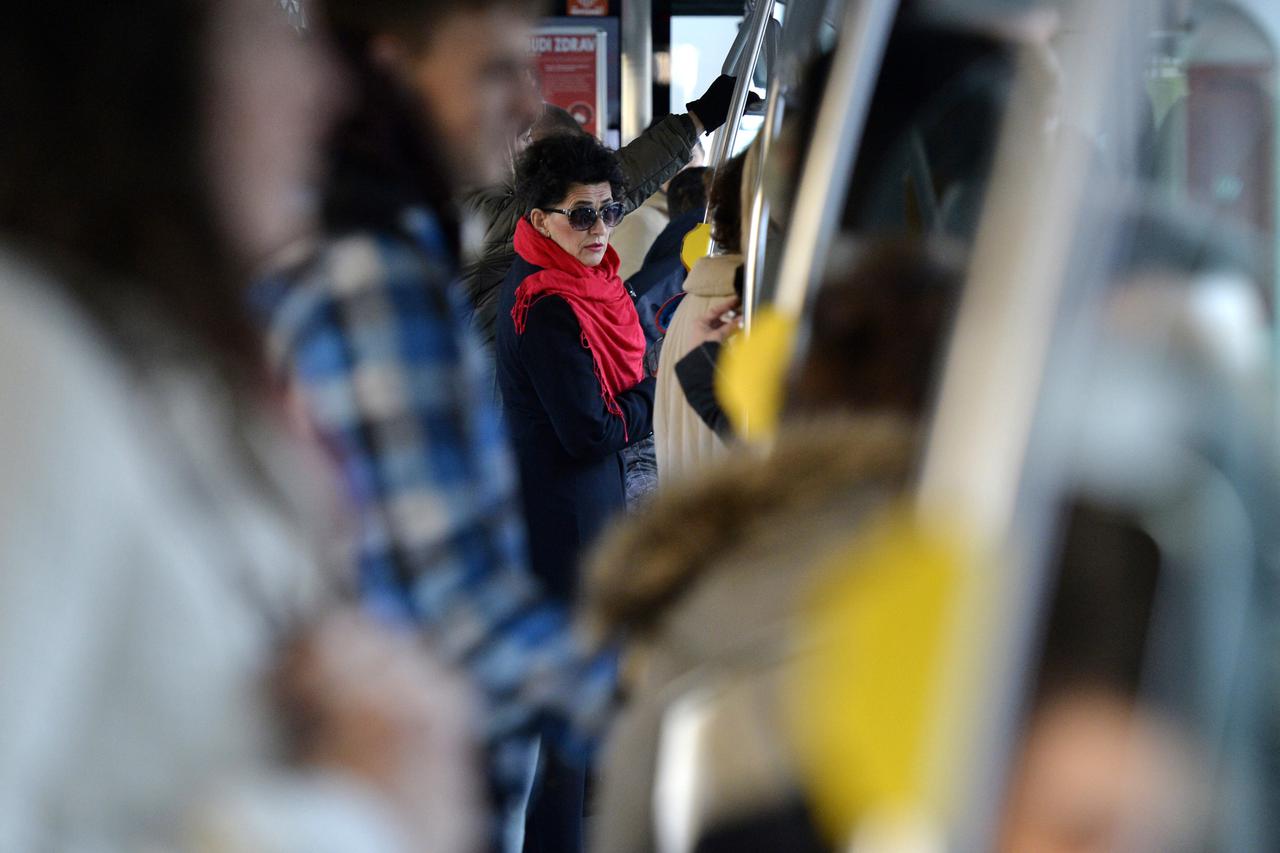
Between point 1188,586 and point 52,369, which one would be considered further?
point 1188,586

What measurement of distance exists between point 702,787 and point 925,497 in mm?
263

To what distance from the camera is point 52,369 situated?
0.63m

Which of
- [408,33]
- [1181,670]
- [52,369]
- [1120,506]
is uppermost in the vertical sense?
[408,33]

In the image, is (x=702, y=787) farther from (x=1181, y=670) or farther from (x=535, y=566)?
(x=535, y=566)

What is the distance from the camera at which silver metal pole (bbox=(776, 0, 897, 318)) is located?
1246mm

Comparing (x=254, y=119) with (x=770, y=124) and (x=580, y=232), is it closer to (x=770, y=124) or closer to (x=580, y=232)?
(x=770, y=124)

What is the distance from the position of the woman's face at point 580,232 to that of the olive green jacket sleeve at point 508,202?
6.8 inches

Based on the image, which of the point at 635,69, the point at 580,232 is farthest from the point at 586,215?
the point at 635,69

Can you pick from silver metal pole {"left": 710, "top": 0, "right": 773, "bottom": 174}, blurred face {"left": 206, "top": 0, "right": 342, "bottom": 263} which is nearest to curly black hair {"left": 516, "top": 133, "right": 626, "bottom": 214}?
silver metal pole {"left": 710, "top": 0, "right": 773, "bottom": 174}

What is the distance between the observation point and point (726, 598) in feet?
3.26

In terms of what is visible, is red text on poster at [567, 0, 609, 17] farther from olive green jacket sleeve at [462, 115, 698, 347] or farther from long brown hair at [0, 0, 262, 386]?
long brown hair at [0, 0, 262, 386]

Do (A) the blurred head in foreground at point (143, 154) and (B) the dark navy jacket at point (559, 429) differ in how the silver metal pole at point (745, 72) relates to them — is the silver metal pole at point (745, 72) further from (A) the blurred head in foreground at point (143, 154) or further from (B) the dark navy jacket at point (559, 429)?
(A) the blurred head in foreground at point (143, 154)

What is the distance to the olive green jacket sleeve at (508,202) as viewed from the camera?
11.1 feet

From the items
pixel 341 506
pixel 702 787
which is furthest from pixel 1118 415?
pixel 341 506
